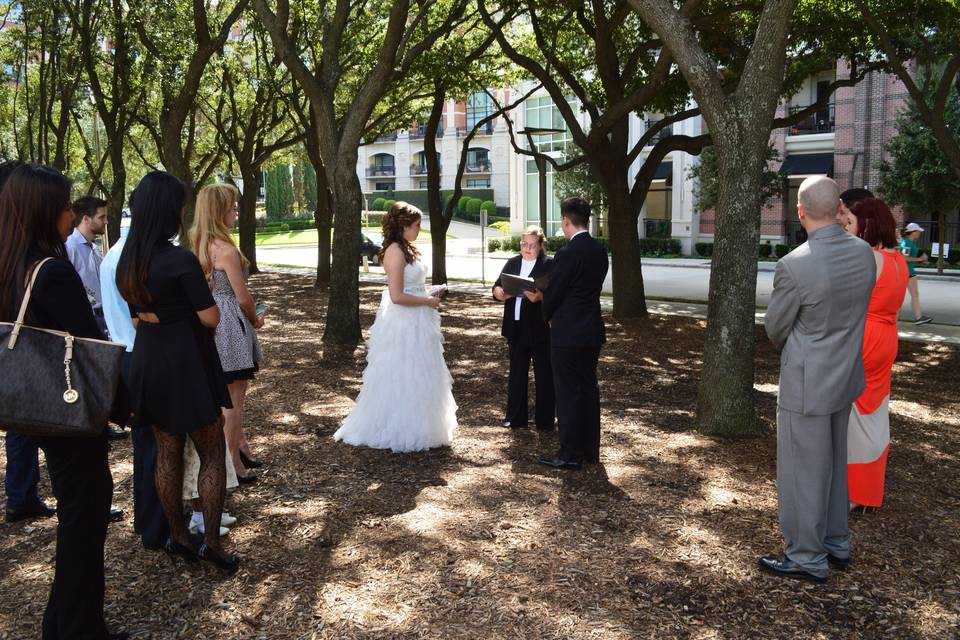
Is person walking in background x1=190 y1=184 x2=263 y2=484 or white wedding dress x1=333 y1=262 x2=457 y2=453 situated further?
white wedding dress x1=333 y1=262 x2=457 y2=453

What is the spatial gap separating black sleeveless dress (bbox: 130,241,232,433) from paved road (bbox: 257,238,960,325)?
10795 mm

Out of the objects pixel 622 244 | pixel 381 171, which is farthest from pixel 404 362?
pixel 381 171

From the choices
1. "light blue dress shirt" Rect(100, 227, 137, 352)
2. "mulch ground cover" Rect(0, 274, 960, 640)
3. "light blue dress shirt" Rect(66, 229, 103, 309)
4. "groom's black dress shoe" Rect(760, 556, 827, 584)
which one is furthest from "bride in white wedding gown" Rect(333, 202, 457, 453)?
"groom's black dress shoe" Rect(760, 556, 827, 584)

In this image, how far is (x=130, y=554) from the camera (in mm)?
4738

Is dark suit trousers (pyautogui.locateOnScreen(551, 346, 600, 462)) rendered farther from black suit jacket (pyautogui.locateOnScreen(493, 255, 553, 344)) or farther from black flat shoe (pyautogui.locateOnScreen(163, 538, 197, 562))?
black flat shoe (pyautogui.locateOnScreen(163, 538, 197, 562))

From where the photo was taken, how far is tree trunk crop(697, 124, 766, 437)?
6.76 metres

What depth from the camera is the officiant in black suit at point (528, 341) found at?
24.0ft

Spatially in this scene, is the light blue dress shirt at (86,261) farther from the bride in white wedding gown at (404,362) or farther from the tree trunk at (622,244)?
the tree trunk at (622,244)

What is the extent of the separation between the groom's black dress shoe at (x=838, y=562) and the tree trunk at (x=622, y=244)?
10.4 metres

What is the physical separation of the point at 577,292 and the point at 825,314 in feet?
6.98

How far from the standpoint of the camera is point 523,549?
474cm

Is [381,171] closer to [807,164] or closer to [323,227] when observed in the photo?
[807,164]

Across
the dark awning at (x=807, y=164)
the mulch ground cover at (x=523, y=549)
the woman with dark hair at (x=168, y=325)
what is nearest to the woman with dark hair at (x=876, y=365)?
the mulch ground cover at (x=523, y=549)

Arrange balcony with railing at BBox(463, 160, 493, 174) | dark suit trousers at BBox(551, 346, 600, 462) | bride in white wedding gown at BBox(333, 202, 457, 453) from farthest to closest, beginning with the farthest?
1. balcony with railing at BBox(463, 160, 493, 174)
2. bride in white wedding gown at BBox(333, 202, 457, 453)
3. dark suit trousers at BBox(551, 346, 600, 462)
